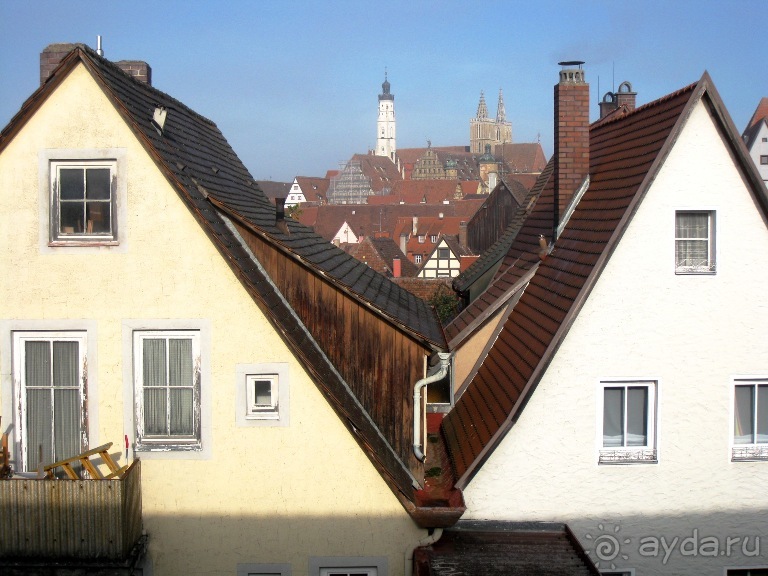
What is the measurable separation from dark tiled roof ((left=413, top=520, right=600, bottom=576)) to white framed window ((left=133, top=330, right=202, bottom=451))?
2717 mm

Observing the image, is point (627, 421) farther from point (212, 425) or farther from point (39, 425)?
point (39, 425)

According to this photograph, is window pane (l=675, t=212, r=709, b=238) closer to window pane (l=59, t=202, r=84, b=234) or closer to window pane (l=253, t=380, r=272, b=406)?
window pane (l=253, t=380, r=272, b=406)

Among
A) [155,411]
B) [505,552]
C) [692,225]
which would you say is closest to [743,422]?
[692,225]

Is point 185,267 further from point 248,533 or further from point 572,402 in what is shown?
point 572,402

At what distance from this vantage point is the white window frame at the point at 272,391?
800 cm

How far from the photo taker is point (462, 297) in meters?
17.9

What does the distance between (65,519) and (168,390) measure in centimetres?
153

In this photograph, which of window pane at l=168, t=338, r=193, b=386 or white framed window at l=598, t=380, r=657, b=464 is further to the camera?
white framed window at l=598, t=380, r=657, b=464

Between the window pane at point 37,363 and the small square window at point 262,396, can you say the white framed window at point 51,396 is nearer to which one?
the window pane at point 37,363

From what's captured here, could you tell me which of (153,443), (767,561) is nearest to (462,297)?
(767,561)

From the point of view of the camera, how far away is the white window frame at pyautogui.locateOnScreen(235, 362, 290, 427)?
8.00 m

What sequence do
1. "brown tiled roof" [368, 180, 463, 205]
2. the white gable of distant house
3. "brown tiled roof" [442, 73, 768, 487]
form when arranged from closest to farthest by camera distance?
"brown tiled roof" [442, 73, 768, 487], the white gable of distant house, "brown tiled roof" [368, 180, 463, 205]

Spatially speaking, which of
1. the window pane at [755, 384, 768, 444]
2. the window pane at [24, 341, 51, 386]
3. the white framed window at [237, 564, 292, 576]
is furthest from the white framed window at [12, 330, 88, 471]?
the window pane at [755, 384, 768, 444]

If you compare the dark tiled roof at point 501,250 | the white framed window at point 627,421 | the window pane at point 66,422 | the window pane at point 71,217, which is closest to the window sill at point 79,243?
the window pane at point 71,217
